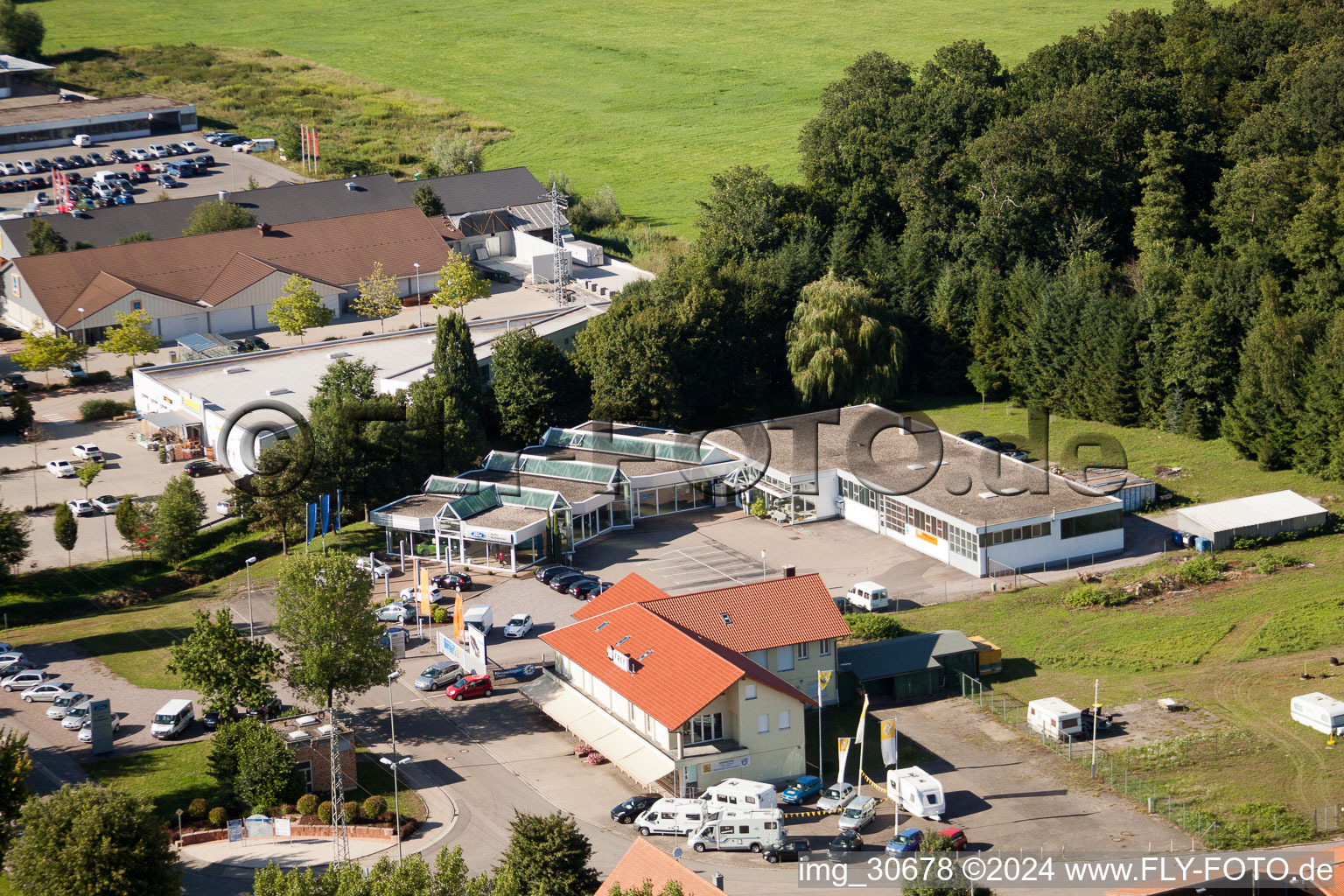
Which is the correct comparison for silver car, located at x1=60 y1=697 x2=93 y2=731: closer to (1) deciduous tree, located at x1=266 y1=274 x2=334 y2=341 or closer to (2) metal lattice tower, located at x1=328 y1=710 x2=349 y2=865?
(2) metal lattice tower, located at x1=328 y1=710 x2=349 y2=865

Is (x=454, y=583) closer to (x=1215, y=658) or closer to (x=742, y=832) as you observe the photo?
(x=742, y=832)

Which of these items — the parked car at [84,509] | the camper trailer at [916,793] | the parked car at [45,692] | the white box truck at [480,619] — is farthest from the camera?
the parked car at [84,509]

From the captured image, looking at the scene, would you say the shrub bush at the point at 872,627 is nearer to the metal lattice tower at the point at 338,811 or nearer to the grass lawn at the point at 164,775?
the metal lattice tower at the point at 338,811

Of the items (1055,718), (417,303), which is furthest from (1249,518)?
(417,303)

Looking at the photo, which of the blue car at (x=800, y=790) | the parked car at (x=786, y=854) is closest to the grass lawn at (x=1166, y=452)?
the blue car at (x=800, y=790)

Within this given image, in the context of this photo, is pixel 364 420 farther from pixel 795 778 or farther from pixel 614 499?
pixel 795 778
